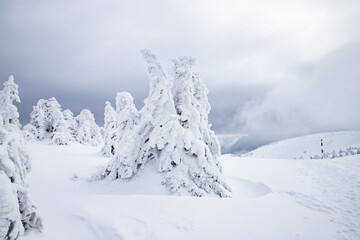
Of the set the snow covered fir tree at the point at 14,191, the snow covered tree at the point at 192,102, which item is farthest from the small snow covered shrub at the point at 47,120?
the snow covered fir tree at the point at 14,191

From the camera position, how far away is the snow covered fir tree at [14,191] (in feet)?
12.2

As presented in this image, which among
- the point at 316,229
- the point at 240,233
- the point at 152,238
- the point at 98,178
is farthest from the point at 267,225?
the point at 98,178

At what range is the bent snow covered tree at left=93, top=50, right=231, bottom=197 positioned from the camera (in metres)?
12.5

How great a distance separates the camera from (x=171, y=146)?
13.0m

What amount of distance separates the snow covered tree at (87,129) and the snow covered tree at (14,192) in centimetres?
4703

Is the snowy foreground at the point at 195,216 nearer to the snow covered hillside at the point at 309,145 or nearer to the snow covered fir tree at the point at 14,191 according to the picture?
the snow covered fir tree at the point at 14,191

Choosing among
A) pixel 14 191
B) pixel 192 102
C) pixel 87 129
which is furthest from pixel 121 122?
pixel 87 129

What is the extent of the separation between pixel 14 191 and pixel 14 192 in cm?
3

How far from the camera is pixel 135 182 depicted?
44.0 feet

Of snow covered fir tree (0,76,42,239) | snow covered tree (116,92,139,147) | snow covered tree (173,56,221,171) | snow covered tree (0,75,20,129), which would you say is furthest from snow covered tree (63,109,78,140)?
snow covered fir tree (0,76,42,239)

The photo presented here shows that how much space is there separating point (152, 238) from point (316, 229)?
5.60m

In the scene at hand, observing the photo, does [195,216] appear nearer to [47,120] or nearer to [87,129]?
[87,129]

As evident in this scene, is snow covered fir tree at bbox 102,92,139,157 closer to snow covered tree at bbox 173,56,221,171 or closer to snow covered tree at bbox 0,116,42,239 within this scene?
snow covered tree at bbox 173,56,221,171

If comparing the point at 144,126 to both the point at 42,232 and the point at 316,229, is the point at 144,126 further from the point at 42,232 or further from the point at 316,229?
the point at 316,229
